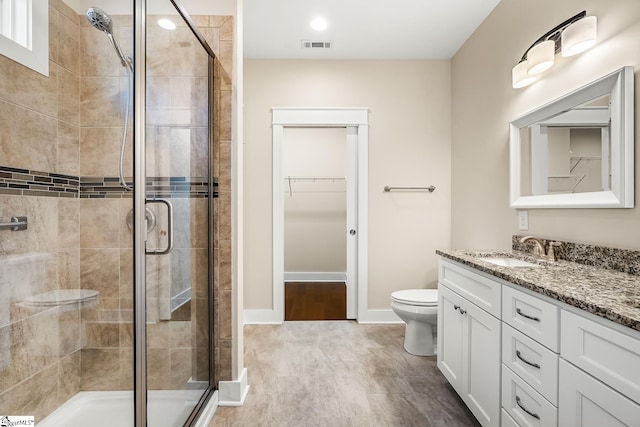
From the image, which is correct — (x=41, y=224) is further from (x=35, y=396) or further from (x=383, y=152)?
(x=383, y=152)

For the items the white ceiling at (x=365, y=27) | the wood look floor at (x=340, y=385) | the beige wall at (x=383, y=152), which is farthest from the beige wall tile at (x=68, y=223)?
the white ceiling at (x=365, y=27)

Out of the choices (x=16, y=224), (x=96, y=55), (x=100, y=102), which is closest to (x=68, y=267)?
(x=16, y=224)

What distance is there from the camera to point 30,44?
1.42 m

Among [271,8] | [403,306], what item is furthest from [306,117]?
[403,306]

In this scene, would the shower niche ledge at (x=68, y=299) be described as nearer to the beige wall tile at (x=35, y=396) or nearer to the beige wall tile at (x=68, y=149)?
the beige wall tile at (x=35, y=396)

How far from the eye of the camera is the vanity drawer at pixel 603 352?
0.81 metres

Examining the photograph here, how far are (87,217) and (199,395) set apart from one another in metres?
1.05

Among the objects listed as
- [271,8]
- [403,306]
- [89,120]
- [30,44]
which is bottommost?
[403,306]

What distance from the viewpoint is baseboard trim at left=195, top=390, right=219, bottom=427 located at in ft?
5.33

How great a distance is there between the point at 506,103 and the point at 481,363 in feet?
5.82

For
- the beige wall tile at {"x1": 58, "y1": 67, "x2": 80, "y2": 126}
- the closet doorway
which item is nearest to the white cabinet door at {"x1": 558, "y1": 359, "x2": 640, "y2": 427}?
the beige wall tile at {"x1": 58, "y1": 67, "x2": 80, "y2": 126}

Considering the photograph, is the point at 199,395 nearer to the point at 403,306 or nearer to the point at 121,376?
the point at 121,376

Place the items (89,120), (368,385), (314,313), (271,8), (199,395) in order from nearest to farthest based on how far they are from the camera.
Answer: (89,120), (199,395), (368,385), (271,8), (314,313)

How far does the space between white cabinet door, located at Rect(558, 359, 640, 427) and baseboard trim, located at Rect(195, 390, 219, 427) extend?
60.2 inches
